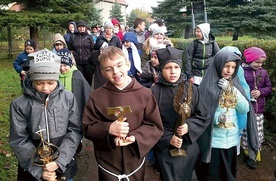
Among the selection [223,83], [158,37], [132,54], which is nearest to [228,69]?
[223,83]

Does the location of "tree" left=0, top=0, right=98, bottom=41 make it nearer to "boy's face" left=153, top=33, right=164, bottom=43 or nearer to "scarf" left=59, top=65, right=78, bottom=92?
"boy's face" left=153, top=33, right=164, bottom=43

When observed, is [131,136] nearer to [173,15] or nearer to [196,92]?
[196,92]

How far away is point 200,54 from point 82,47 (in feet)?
10.8

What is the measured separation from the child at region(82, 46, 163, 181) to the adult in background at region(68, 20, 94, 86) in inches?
210

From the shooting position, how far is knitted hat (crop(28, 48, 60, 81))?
2.60 m

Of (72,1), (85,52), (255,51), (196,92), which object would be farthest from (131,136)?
(72,1)

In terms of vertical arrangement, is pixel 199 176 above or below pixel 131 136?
below

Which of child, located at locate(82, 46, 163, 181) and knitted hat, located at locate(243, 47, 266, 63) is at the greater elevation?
knitted hat, located at locate(243, 47, 266, 63)

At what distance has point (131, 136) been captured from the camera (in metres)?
2.39

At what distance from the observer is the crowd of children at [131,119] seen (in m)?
2.50

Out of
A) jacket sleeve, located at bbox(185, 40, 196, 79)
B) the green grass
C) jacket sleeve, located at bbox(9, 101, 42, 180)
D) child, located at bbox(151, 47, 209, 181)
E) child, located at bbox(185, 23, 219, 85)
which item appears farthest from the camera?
jacket sleeve, located at bbox(185, 40, 196, 79)

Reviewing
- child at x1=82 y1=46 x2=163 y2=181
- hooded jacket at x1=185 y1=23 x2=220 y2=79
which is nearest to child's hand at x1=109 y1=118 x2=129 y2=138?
child at x1=82 y1=46 x2=163 y2=181

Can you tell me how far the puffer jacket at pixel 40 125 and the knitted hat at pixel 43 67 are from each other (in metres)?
0.14

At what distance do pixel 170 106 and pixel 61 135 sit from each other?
1.09 metres
